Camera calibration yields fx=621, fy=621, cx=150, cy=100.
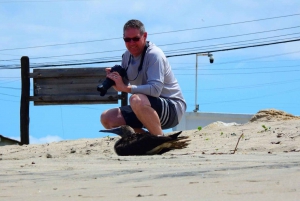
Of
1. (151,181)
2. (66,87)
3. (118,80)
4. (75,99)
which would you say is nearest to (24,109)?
(66,87)

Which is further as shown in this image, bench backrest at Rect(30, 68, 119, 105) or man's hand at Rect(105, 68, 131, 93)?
bench backrest at Rect(30, 68, 119, 105)

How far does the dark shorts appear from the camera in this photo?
6.27 metres

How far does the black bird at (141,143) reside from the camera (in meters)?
5.98

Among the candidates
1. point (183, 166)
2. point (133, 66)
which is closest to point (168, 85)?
point (133, 66)

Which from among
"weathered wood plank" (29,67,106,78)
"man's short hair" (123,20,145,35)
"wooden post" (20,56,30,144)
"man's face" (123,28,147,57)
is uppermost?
"man's short hair" (123,20,145,35)

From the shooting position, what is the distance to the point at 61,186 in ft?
11.1

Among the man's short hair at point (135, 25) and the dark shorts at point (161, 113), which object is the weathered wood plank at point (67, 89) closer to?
the dark shorts at point (161, 113)

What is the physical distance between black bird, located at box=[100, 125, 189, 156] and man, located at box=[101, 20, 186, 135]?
176 mm

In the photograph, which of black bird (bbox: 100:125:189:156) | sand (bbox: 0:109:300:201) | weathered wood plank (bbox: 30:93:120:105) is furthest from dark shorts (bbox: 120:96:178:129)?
weathered wood plank (bbox: 30:93:120:105)

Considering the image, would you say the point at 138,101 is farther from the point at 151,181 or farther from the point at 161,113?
the point at 151,181

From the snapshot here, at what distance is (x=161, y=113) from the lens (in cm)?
630

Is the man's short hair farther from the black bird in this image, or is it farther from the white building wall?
the white building wall

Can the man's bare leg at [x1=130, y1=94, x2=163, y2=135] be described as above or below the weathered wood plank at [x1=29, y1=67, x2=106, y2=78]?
below

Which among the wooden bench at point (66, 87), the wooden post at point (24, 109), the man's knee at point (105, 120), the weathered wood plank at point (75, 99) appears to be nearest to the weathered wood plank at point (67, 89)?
the wooden bench at point (66, 87)
